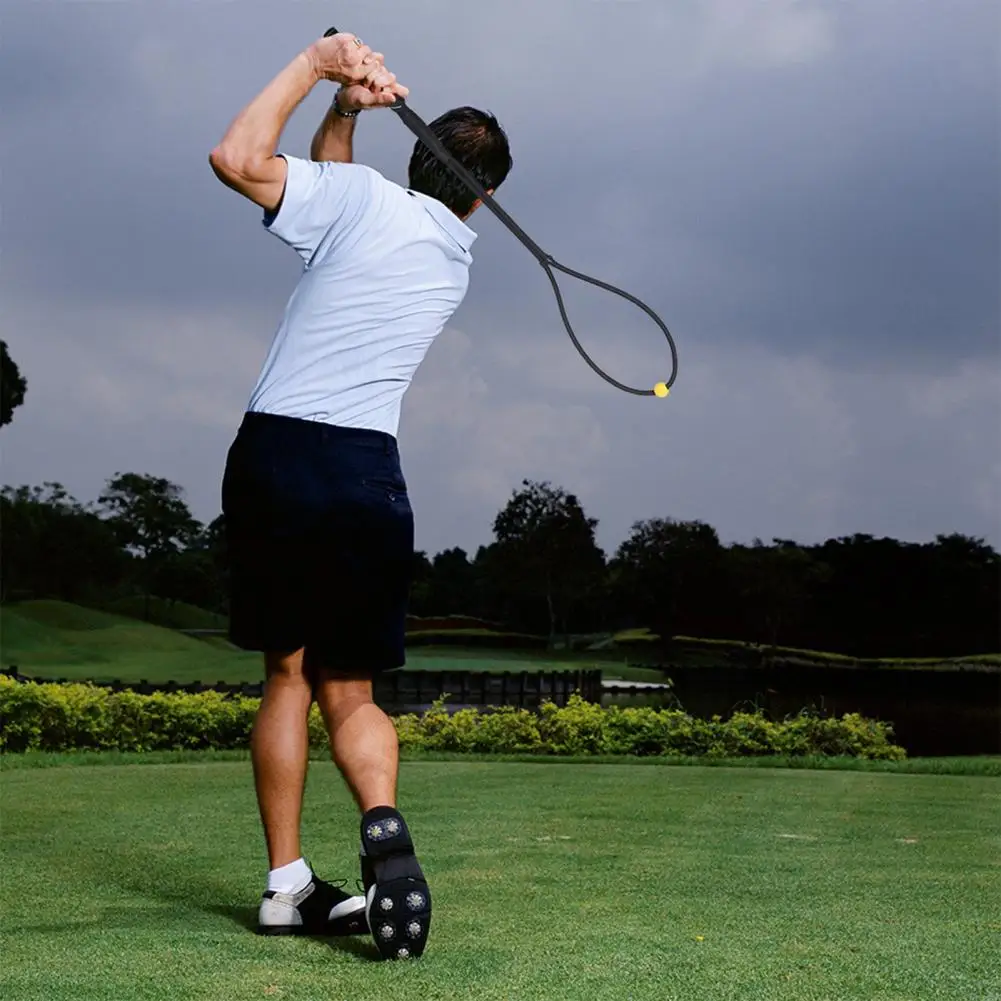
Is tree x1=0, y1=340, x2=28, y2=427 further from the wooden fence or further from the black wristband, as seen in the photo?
the black wristband

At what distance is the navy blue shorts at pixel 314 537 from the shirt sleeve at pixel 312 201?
16.0 inches

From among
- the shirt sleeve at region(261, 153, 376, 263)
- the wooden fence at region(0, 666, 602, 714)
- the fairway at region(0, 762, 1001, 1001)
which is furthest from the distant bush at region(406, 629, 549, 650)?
the shirt sleeve at region(261, 153, 376, 263)

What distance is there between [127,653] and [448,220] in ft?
138

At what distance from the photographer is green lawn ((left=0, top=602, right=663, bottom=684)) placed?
38781mm

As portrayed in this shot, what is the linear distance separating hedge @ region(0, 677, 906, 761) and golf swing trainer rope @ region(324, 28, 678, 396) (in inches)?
321

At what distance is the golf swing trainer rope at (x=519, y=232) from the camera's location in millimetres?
3129

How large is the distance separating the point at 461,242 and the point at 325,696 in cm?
113

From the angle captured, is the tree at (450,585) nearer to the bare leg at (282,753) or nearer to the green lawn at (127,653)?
the green lawn at (127,653)

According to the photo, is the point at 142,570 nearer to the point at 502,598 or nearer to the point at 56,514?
the point at 56,514

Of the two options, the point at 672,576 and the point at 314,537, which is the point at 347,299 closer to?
the point at 314,537

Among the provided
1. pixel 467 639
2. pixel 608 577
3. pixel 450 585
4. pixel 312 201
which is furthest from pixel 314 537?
pixel 608 577

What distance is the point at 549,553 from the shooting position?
5884 centimetres

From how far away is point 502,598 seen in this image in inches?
2320

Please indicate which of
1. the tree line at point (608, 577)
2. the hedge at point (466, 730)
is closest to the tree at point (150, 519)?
the tree line at point (608, 577)
